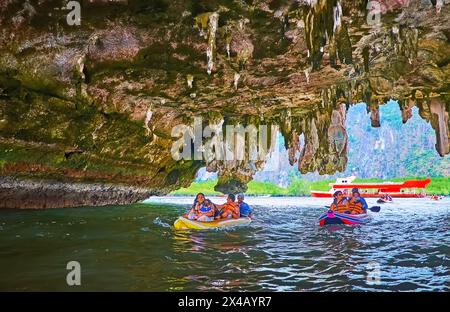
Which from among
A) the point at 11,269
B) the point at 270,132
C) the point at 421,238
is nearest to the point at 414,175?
the point at 270,132

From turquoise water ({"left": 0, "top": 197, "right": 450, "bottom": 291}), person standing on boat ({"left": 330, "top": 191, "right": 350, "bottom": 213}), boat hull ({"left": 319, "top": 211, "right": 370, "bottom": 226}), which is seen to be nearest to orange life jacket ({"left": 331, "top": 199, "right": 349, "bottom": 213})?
person standing on boat ({"left": 330, "top": 191, "right": 350, "bottom": 213})

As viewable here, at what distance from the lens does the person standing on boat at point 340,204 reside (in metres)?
18.9

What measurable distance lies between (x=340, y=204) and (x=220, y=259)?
36.8 feet

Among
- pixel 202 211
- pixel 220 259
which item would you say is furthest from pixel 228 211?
pixel 220 259

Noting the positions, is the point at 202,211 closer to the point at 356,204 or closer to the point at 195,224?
the point at 195,224

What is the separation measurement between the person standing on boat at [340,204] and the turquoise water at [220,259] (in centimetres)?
338

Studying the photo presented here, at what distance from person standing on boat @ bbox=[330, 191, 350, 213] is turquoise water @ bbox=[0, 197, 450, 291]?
3376 millimetres

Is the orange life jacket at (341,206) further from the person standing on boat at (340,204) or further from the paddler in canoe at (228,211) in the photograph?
the paddler in canoe at (228,211)

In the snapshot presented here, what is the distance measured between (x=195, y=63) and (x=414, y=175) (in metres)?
155

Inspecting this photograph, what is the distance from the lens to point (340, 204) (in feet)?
Result: 62.8

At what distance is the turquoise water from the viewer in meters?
7.25

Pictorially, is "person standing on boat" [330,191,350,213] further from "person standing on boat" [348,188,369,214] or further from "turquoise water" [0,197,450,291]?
"turquoise water" [0,197,450,291]

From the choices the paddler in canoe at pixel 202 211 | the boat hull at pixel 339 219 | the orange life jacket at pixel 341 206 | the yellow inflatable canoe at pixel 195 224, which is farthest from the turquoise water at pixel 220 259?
the orange life jacket at pixel 341 206
